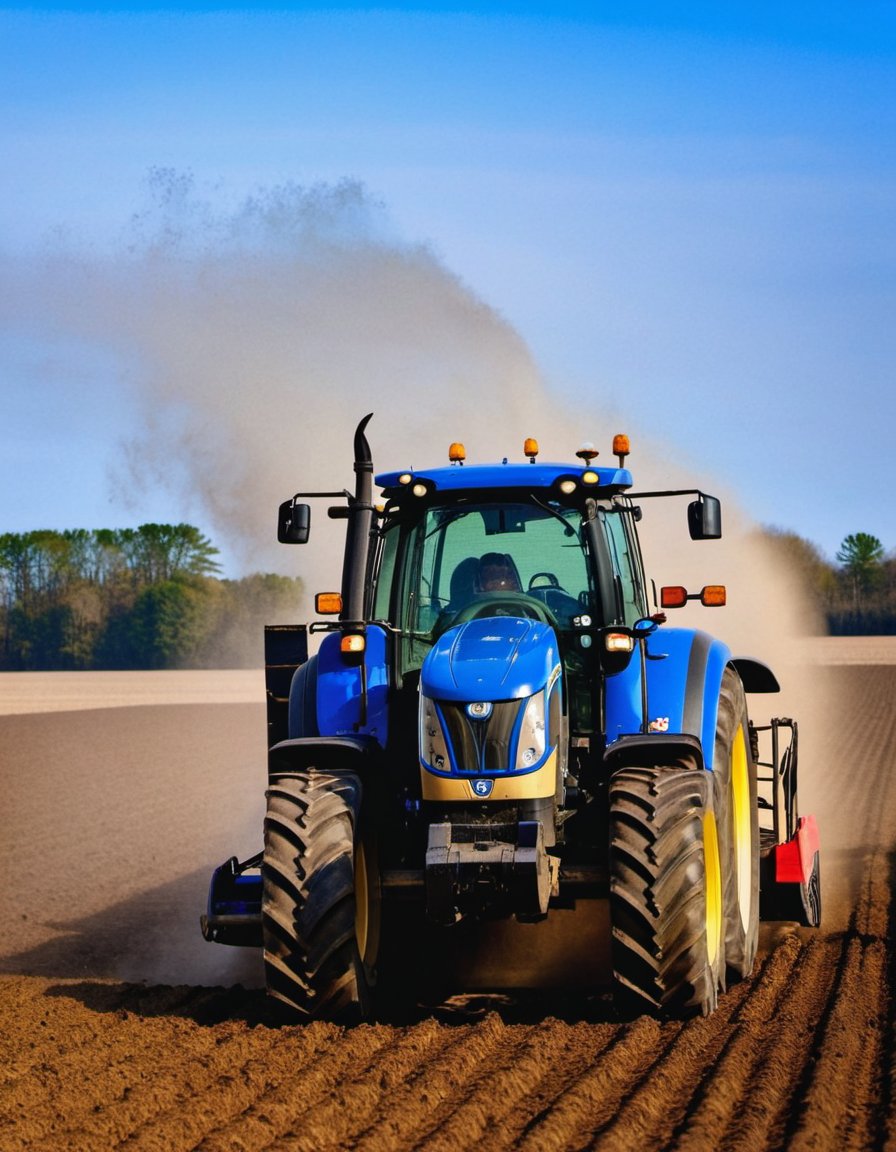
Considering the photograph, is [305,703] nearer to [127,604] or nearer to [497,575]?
[497,575]

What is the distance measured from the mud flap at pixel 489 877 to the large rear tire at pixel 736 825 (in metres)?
1.21

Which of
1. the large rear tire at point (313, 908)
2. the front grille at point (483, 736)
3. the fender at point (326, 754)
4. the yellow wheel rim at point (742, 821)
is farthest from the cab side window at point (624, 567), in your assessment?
the large rear tire at point (313, 908)

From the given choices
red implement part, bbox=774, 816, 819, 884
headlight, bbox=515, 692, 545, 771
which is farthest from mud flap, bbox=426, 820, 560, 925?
red implement part, bbox=774, 816, 819, 884

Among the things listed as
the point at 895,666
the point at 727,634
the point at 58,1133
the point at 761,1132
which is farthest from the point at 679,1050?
the point at 895,666

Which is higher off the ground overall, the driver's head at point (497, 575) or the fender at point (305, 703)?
the driver's head at point (497, 575)

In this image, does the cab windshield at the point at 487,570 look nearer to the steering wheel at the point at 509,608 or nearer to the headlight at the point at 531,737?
the steering wheel at the point at 509,608

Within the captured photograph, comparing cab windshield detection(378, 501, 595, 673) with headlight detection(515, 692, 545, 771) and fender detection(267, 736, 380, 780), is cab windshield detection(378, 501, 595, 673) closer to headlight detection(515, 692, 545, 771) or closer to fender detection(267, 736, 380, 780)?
fender detection(267, 736, 380, 780)

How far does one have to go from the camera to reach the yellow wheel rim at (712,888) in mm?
7113

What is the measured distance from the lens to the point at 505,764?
22.1 feet

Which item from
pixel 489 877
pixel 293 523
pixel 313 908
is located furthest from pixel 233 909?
pixel 293 523

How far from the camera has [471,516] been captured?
810 cm

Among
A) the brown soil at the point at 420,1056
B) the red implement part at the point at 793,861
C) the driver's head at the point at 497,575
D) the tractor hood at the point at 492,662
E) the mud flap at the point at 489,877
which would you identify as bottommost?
the brown soil at the point at 420,1056

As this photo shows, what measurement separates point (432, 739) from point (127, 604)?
7128 cm

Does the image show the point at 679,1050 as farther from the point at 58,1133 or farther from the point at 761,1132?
the point at 58,1133
